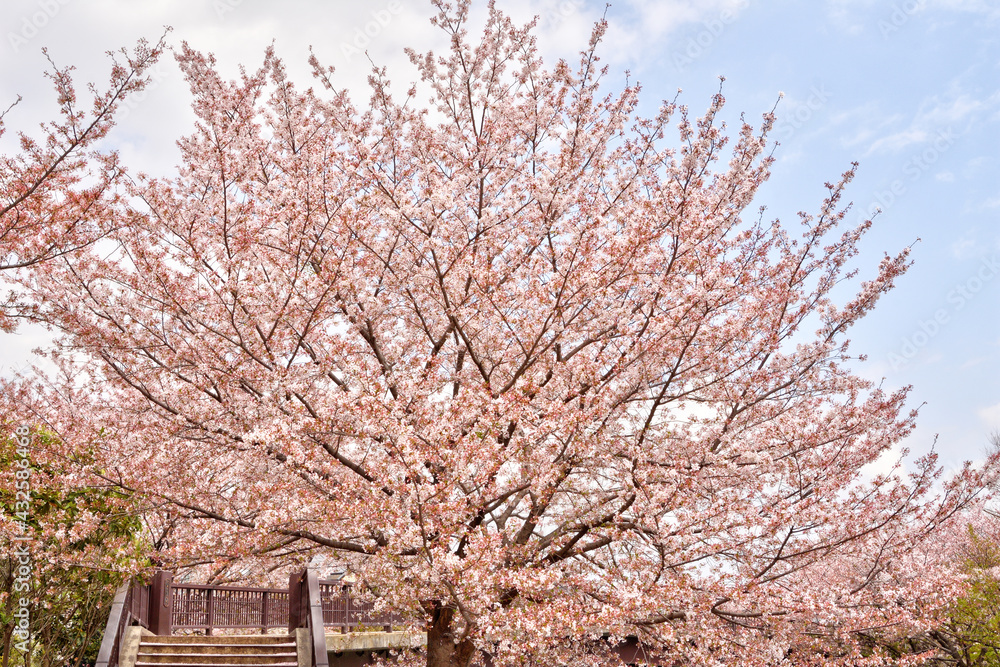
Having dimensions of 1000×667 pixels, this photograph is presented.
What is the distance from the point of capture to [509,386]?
10148mm

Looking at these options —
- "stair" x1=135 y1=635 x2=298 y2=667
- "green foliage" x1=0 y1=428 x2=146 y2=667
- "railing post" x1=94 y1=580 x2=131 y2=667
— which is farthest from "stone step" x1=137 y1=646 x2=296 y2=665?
"green foliage" x1=0 y1=428 x2=146 y2=667

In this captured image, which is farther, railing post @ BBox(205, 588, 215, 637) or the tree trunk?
railing post @ BBox(205, 588, 215, 637)

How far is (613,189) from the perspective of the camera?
471 inches

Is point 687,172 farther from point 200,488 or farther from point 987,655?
point 987,655

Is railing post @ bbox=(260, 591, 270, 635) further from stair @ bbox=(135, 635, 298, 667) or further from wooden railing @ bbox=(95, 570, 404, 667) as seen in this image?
stair @ bbox=(135, 635, 298, 667)

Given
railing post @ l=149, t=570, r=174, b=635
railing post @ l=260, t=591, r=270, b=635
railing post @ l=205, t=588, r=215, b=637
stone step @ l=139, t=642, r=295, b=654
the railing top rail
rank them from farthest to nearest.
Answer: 1. railing post @ l=260, t=591, r=270, b=635
2. railing post @ l=205, t=588, r=215, b=637
3. the railing top rail
4. railing post @ l=149, t=570, r=174, b=635
5. stone step @ l=139, t=642, r=295, b=654

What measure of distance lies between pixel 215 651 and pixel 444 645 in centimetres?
460

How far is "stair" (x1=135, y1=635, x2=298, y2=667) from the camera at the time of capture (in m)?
12.5

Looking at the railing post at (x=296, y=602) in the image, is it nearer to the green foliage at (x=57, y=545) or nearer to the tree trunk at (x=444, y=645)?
the green foliage at (x=57, y=545)

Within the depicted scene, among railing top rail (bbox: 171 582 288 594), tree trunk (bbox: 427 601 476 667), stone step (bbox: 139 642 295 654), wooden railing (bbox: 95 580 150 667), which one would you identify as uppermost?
railing top rail (bbox: 171 582 288 594)

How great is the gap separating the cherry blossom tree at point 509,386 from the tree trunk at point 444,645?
0.04 m

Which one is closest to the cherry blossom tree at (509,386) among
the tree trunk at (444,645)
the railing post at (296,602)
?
the tree trunk at (444,645)

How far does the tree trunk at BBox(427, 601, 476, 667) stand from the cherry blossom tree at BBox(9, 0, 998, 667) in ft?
0.14

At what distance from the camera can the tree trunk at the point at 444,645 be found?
11016mm
